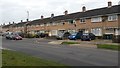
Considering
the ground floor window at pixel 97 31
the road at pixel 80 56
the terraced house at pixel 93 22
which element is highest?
the terraced house at pixel 93 22

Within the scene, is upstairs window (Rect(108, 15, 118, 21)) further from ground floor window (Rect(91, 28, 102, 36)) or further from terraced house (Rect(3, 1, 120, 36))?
ground floor window (Rect(91, 28, 102, 36))

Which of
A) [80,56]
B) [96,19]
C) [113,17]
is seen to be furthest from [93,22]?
[80,56]

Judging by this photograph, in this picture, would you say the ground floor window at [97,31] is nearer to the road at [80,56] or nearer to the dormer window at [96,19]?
the dormer window at [96,19]

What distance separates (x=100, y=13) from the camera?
5834 centimetres

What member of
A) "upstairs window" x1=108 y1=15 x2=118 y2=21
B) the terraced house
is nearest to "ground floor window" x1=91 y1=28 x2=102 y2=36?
the terraced house

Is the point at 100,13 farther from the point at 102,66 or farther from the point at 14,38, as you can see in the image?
the point at 102,66

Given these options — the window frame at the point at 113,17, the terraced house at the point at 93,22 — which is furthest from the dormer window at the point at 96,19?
the window frame at the point at 113,17

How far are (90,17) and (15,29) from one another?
6571 centimetres

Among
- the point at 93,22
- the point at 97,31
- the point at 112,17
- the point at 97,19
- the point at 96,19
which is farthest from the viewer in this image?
the point at 93,22

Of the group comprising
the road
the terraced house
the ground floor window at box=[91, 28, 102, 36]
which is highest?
the terraced house

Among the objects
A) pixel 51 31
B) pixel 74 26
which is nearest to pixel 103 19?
pixel 74 26

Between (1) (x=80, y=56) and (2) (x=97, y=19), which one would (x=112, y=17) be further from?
(1) (x=80, y=56)

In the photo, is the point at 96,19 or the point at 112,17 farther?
the point at 96,19

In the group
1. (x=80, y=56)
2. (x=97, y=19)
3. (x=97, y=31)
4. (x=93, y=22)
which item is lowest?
(x=80, y=56)
